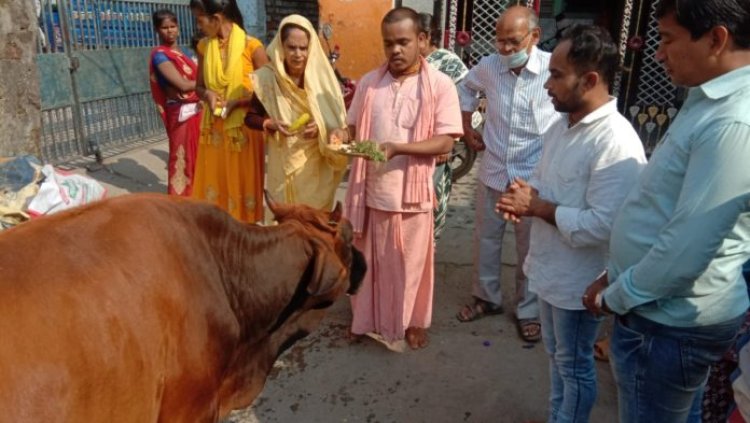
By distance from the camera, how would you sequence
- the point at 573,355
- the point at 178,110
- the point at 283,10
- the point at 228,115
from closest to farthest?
the point at 573,355 < the point at 228,115 < the point at 178,110 < the point at 283,10

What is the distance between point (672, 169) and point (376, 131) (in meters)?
1.86

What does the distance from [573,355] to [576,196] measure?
634 mm

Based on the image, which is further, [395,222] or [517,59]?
[517,59]

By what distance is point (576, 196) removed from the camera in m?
2.20

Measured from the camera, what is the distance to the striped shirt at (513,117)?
11.6 feet

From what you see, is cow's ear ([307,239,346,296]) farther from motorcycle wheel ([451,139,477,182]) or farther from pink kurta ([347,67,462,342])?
motorcycle wheel ([451,139,477,182])

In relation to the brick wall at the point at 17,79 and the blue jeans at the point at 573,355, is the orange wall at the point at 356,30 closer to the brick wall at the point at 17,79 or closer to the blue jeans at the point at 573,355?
the brick wall at the point at 17,79

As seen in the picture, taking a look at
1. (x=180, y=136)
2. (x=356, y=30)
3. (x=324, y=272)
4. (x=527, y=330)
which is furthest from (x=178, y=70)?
(x=324, y=272)

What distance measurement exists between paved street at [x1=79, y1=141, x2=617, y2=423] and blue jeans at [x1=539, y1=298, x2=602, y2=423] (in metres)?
0.65

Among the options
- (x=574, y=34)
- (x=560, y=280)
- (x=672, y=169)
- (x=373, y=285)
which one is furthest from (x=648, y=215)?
(x=373, y=285)

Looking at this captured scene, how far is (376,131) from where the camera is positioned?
3262 mm

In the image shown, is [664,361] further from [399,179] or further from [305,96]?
[305,96]

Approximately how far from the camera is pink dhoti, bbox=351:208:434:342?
134 inches

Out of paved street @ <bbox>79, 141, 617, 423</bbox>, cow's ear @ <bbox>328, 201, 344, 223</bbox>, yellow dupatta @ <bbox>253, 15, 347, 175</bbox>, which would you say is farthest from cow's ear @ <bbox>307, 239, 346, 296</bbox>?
yellow dupatta @ <bbox>253, 15, 347, 175</bbox>
